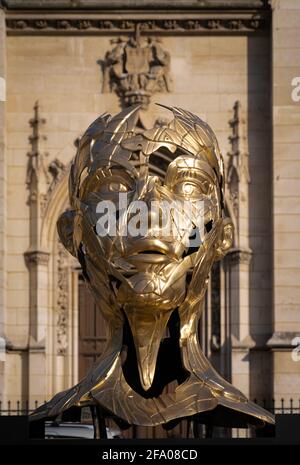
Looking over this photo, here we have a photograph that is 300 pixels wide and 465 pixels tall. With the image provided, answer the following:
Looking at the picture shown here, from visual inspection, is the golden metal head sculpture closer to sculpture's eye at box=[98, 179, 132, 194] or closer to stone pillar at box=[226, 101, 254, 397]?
sculpture's eye at box=[98, 179, 132, 194]

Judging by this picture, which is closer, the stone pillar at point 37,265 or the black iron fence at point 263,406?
the black iron fence at point 263,406

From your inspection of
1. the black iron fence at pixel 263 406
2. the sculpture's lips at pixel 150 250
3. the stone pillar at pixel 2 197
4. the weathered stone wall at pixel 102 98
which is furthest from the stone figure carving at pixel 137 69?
the sculpture's lips at pixel 150 250

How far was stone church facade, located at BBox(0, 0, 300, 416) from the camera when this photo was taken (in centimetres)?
2588

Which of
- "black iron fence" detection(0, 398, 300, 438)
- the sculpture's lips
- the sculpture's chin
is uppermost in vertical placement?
the sculpture's lips

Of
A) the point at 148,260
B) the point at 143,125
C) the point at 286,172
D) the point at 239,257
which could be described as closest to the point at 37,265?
the point at 143,125

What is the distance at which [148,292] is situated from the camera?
1504cm

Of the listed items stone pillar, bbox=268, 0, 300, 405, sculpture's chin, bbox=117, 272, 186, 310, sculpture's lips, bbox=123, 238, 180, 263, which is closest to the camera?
sculpture's chin, bbox=117, 272, 186, 310

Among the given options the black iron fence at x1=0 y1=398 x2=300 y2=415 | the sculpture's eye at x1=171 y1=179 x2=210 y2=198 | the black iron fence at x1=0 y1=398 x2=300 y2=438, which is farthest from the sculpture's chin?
the black iron fence at x1=0 y1=398 x2=300 y2=415

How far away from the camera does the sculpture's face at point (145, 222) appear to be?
15.2 m

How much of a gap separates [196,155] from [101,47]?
36.3ft

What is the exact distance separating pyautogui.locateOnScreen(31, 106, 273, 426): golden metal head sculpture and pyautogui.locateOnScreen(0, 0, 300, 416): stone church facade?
33.0 ft

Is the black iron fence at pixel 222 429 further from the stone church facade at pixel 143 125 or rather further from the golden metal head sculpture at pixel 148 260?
the golden metal head sculpture at pixel 148 260

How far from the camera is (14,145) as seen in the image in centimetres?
2641

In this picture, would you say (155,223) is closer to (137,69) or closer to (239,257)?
(239,257)
